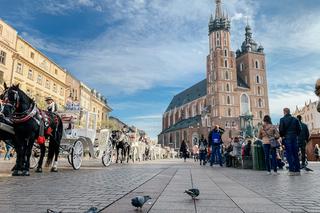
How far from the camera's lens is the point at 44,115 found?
28.3ft

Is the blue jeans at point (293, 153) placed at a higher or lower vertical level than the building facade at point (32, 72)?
lower

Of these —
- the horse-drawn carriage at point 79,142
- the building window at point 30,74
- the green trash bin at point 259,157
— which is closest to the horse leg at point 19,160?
the horse-drawn carriage at point 79,142

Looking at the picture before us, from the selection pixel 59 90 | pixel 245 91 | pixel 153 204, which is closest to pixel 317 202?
pixel 153 204

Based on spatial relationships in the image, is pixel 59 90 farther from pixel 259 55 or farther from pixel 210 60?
pixel 259 55

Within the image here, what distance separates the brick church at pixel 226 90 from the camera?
8819 centimetres

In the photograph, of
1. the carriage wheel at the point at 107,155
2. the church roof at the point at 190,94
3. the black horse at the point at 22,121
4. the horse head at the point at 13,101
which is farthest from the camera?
the church roof at the point at 190,94

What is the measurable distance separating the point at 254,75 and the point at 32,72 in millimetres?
73841

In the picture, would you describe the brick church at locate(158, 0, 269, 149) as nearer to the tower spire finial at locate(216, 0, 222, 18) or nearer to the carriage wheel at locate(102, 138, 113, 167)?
the tower spire finial at locate(216, 0, 222, 18)

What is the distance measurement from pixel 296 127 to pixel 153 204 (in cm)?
690

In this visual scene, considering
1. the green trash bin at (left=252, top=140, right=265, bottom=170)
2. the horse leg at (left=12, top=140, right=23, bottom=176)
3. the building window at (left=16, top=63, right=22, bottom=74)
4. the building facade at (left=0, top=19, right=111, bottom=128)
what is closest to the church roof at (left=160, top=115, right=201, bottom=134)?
the building facade at (left=0, top=19, right=111, bottom=128)

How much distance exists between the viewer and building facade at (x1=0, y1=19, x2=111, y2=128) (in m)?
31.1

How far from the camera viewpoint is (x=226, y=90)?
89.5m

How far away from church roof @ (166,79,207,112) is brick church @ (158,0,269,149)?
1.90 feet

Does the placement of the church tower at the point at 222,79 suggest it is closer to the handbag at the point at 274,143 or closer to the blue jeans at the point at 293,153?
the handbag at the point at 274,143
